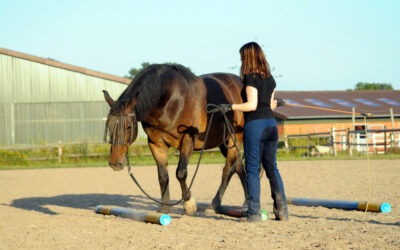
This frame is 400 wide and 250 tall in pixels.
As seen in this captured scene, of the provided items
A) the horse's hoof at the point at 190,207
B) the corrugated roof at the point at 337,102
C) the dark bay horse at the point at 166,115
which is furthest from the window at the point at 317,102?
the horse's hoof at the point at 190,207

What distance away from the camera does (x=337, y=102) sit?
33156mm

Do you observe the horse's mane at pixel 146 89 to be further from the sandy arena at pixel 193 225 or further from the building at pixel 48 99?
the building at pixel 48 99

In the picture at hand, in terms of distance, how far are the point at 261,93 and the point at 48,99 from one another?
21.7 metres

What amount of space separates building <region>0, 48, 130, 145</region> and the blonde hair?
67.3 ft

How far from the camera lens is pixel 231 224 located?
5402 mm

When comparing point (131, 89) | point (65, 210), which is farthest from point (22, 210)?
point (131, 89)

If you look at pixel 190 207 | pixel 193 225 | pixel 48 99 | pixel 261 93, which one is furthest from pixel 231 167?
pixel 48 99

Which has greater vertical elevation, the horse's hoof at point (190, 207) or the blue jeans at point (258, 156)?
the blue jeans at point (258, 156)

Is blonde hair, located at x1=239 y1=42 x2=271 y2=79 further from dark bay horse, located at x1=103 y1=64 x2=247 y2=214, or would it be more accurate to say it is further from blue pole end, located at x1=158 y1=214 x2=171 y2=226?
blue pole end, located at x1=158 y1=214 x2=171 y2=226

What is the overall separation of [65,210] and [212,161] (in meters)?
11.9

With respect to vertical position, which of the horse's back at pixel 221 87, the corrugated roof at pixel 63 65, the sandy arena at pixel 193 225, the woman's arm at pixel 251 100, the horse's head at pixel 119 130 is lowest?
the sandy arena at pixel 193 225

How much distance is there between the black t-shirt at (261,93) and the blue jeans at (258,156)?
2.5 inches

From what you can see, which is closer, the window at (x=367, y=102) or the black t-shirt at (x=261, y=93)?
the black t-shirt at (x=261, y=93)

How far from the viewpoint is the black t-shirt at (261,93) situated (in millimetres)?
Answer: 5145
